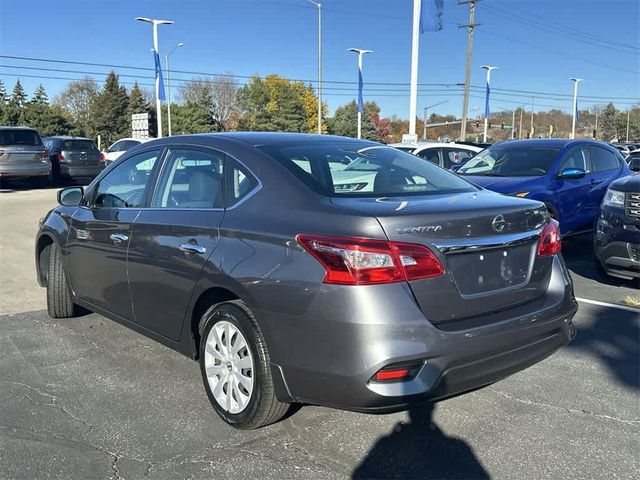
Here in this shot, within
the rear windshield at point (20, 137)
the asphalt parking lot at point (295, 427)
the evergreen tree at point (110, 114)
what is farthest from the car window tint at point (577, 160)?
the evergreen tree at point (110, 114)

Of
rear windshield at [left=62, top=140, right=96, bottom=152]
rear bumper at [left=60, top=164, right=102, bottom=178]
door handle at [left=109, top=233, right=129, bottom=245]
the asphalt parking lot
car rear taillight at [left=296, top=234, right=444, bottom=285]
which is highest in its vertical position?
rear windshield at [left=62, top=140, right=96, bottom=152]

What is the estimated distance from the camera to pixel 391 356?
2592 mm

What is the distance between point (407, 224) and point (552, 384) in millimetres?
1885

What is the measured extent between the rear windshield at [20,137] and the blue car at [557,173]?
45.8ft

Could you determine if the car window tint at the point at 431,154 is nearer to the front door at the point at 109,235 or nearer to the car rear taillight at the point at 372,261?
the front door at the point at 109,235

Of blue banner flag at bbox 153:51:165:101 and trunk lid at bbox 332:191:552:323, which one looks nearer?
trunk lid at bbox 332:191:552:323

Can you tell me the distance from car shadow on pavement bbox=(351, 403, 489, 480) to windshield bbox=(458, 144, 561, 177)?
5.67 metres

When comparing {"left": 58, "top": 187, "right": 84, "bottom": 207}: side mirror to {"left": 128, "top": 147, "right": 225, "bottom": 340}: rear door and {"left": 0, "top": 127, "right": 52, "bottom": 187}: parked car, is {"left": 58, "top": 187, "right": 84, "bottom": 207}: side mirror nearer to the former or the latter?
{"left": 128, "top": 147, "right": 225, "bottom": 340}: rear door

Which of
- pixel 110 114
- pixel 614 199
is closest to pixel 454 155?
pixel 614 199

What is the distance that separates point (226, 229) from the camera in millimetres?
3213

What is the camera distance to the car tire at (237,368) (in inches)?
118

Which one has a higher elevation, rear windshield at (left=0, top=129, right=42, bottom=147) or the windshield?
rear windshield at (left=0, top=129, right=42, bottom=147)

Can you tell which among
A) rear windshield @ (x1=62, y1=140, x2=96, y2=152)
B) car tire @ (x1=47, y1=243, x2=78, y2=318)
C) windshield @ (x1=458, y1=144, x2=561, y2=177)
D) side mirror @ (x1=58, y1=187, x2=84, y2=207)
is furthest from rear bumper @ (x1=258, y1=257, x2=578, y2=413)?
rear windshield @ (x1=62, y1=140, x2=96, y2=152)

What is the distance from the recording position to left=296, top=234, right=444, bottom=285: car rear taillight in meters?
2.64
